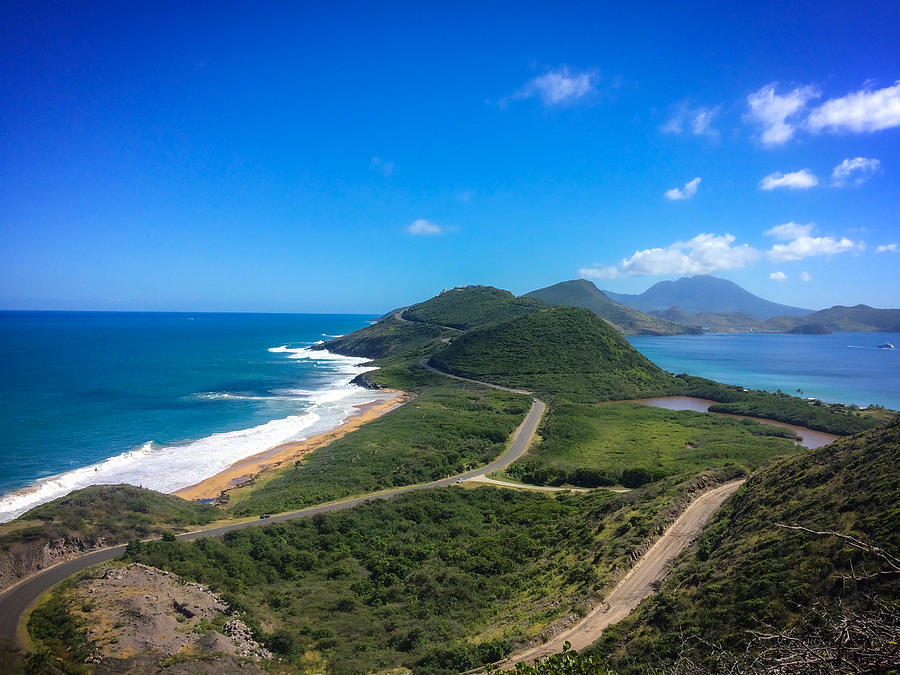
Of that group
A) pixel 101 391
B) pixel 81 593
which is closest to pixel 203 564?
pixel 81 593

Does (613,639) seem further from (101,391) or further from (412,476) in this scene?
(101,391)

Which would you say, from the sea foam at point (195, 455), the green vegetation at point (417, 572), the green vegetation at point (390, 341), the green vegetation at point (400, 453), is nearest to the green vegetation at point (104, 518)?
the green vegetation at point (417, 572)

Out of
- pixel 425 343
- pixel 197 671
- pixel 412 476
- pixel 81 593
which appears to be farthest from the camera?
pixel 425 343

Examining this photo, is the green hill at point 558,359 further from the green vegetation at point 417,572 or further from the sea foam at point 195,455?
the green vegetation at point 417,572

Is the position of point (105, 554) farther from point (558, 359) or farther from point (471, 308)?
point (471, 308)

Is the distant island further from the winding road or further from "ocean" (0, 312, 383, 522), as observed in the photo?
"ocean" (0, 312, 383, 522)

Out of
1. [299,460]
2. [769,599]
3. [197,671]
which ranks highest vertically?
[769,599]
